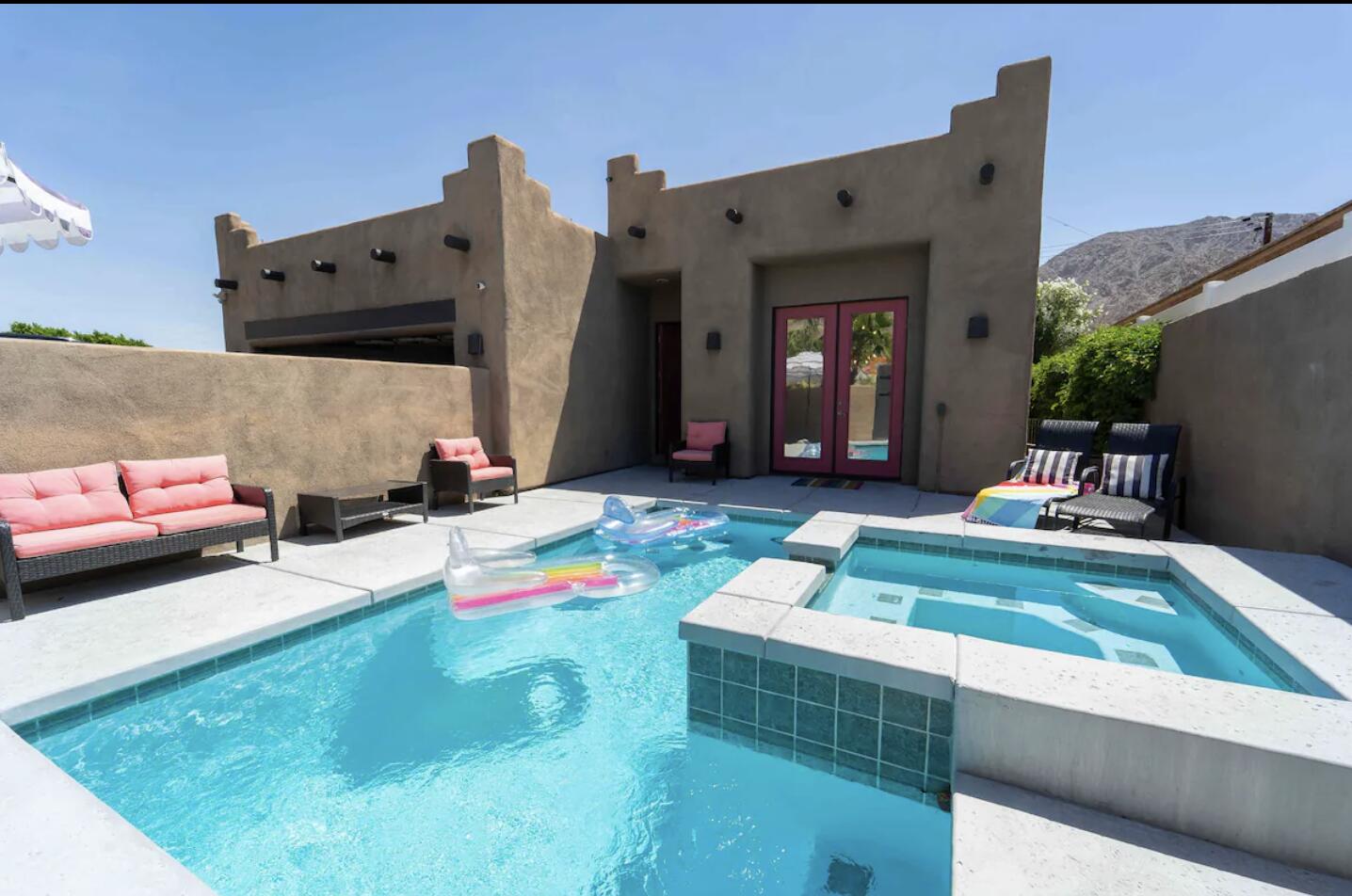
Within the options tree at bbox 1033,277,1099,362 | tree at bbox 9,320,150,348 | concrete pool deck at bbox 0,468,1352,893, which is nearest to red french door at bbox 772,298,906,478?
concrete pool deck at bbox 0,468,1352,893

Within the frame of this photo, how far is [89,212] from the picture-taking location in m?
5.66

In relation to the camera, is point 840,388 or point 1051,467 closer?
point 1051,467

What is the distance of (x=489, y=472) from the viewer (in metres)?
6.99

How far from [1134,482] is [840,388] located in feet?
13.4

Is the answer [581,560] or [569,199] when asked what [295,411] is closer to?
[581,560]

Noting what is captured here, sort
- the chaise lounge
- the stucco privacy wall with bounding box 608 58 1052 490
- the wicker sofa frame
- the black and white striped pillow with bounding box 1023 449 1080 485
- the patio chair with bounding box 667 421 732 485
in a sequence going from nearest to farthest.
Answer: the wicker sofa frame
the chaise lounge
the black and white striped pillow with bounding box 1023 449 1080 485
the stucco privacy wall with bounding box 608 58 1052 490
the patio chair with bounding box 667 421 732 485

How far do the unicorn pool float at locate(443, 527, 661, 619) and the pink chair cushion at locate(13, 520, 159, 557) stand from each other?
2.11 meters

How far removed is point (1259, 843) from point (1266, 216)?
90.6ft

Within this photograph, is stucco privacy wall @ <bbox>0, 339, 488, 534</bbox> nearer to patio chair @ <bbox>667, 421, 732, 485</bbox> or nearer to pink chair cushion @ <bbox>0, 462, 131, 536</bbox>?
pink chair cushion @ <bbox>0, 462, 131, 536</bbox>

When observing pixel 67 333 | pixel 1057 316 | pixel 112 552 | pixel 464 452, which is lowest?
pixel 112 552

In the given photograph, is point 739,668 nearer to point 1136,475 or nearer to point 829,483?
point 1136,475

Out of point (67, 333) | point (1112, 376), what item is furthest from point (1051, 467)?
point (67, 333)

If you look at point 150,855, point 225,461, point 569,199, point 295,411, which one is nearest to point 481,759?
point 150,855

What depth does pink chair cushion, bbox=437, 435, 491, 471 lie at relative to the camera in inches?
276
